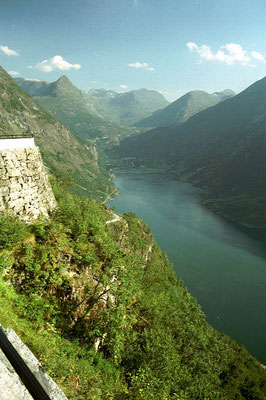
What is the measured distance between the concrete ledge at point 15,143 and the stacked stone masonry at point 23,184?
22cm

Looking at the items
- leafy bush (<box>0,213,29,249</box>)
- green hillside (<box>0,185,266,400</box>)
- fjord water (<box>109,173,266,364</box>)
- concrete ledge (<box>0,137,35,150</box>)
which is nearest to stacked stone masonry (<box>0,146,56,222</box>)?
concrete ledge (<box>0,137,35,150</box>)

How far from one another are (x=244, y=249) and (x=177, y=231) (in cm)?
2740

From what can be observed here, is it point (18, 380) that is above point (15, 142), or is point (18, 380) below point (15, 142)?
below

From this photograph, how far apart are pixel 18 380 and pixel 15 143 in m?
11.6

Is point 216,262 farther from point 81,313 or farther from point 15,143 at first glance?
point 15,143

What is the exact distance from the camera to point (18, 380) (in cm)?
481

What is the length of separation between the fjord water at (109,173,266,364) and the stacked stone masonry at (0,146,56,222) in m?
51.1

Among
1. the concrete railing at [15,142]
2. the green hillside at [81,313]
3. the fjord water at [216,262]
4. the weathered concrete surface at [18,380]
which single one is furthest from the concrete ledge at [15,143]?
the fjord water at [216,262]

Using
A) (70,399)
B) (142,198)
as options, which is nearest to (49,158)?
(142,198)

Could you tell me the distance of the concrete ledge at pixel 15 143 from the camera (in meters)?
12.2

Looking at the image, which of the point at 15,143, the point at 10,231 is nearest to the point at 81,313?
the point at 10,231

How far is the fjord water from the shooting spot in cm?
5166

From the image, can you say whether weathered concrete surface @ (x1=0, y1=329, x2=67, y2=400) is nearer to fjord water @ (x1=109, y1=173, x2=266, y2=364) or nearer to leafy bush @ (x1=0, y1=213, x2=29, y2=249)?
leafy bush @ (x1=0, y1=213, x2=29, y2=249)

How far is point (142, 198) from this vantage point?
154 meters
